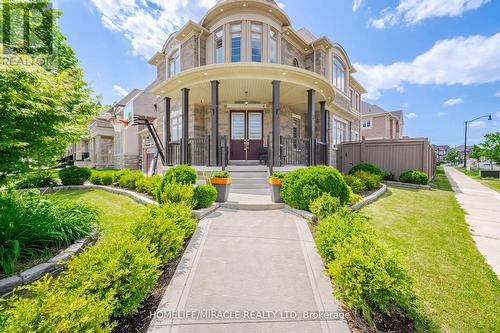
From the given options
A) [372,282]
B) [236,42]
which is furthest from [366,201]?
[236,42]

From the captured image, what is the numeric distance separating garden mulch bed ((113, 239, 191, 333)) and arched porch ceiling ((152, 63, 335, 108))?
6.95 m

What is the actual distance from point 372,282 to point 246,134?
9.36 m

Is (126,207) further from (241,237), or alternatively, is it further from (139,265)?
(139,265)

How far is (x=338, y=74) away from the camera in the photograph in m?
14.3

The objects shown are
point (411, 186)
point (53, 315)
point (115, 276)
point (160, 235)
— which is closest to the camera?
point (53, 315)

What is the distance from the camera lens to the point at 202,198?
510 centimetres

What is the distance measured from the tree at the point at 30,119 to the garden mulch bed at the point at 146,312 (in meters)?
2.55

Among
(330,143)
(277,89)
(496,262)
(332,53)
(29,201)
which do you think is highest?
(332,53)

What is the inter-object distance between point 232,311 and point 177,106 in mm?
11631

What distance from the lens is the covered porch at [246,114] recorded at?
7934 mm

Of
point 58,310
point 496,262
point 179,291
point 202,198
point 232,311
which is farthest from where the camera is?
point 202,198

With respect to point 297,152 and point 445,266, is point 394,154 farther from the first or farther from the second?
point 445,266

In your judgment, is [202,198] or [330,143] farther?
[330,143]

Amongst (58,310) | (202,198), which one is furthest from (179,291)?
(202,198)
